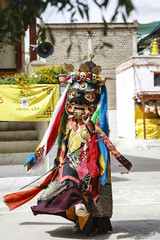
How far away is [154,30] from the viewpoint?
31406 millimetres

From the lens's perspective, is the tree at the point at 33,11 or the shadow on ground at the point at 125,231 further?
the shadow on ground at the point at 125,231

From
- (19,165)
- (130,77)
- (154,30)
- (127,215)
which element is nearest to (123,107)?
(130,77)

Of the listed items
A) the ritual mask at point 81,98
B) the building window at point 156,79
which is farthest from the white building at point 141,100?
the ritual mask at point 81,98

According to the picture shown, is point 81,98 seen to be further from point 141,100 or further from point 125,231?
point 141,100

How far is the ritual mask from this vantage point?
19.0 ft

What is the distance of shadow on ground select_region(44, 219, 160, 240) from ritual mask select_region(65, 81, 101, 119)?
161 centimetres

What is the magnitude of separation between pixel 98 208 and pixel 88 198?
193 millimetres

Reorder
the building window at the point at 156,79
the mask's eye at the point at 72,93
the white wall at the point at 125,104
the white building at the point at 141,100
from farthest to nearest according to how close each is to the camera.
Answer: the white wall at the point at 125,104 < the building window at the point at 156,79 < the white building at the point at 141,100 < the mask's eye at the point at 72,93

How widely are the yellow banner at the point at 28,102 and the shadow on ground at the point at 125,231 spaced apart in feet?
15.8

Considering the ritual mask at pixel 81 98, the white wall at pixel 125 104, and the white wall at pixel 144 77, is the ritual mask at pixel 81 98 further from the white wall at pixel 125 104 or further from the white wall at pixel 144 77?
the white wall at pixel 125 104

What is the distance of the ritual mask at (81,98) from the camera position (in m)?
5.80

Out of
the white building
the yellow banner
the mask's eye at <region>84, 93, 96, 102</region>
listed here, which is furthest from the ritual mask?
the white building

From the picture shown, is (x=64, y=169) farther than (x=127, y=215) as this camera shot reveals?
No

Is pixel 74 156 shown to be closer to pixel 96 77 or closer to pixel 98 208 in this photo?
pixel 98 208
